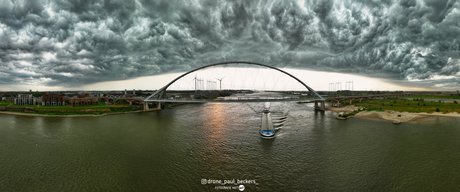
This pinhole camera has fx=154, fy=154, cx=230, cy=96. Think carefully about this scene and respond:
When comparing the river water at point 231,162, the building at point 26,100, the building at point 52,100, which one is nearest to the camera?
the river water at point 231,162

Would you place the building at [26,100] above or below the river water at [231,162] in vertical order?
above

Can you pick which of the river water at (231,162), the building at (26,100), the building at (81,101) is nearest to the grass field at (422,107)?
the river water at (231,162)

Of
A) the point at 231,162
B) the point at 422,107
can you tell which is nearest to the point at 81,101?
the point at 231,162

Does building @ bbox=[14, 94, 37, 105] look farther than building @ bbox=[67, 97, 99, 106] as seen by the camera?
Yes

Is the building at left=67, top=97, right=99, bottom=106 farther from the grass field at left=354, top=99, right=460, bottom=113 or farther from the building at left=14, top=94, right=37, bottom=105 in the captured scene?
the grass field at left=354, top=99, right=460, bottom=113

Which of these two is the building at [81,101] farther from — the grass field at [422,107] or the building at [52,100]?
the grass field at [422,107]

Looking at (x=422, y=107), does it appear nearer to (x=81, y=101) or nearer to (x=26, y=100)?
(x=81, y=101)

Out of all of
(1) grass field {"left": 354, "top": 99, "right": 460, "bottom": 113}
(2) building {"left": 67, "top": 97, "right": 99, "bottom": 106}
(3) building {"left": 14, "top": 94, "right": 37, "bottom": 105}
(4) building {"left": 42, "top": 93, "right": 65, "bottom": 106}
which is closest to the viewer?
(1) grass field {"left": 354, "top": 99, "right": 460, "bottom": 113}

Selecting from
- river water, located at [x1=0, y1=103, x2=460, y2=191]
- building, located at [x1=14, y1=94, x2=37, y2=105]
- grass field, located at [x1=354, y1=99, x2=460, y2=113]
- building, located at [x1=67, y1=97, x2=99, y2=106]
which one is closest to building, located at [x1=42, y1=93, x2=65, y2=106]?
building, located at [x1=67, y1=97, x2=99, y2=106]
